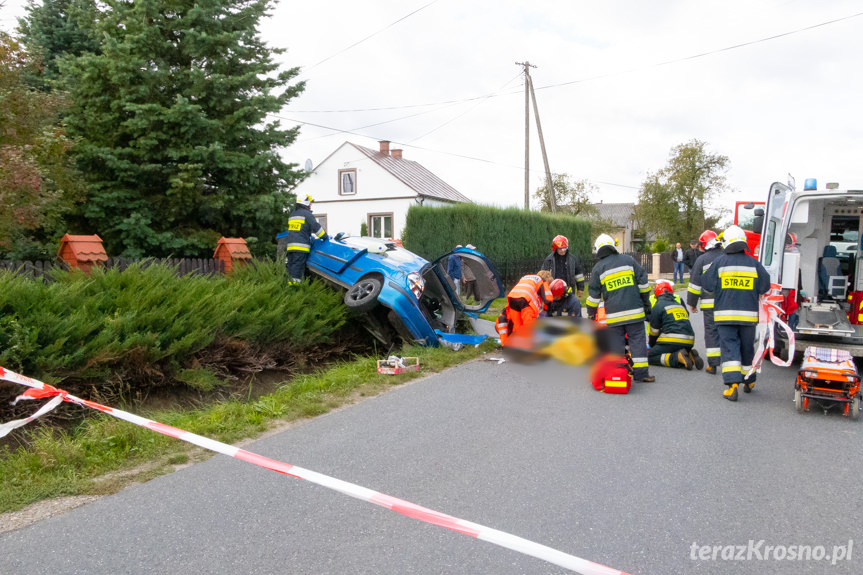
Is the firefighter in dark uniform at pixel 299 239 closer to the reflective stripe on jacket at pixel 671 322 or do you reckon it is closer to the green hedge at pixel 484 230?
the reflective stripe on jacket at pixel 671 322

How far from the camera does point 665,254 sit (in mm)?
37156

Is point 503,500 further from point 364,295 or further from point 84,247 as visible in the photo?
point 84,247

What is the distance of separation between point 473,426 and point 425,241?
11497 mm

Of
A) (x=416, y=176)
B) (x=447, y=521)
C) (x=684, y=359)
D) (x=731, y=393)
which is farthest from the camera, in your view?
(x=416, y=176)

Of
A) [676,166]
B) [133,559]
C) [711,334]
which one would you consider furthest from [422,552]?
[676,166]

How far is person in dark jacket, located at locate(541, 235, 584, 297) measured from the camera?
10375mm

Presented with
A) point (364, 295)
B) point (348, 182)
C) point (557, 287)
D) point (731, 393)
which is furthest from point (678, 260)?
point (348, 182)

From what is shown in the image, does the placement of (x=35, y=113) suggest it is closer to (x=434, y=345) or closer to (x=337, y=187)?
(x=434, y=345)

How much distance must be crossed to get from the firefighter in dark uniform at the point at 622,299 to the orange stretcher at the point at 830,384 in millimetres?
1727

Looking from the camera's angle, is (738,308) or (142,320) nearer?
(142,320)

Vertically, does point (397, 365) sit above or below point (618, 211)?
below

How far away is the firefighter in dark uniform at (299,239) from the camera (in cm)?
932

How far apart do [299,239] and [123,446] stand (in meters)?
4.94

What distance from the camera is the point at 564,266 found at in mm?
10547
